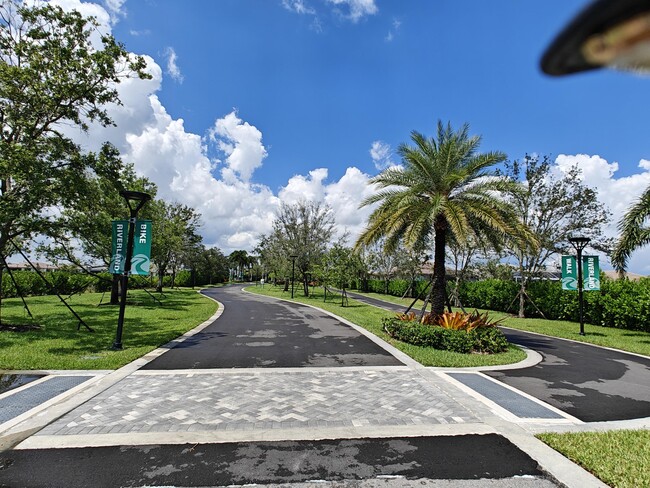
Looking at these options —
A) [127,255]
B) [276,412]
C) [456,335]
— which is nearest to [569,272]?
[456,335]

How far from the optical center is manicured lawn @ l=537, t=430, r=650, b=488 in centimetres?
402

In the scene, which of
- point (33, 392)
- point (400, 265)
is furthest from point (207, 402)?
point (400, 265)

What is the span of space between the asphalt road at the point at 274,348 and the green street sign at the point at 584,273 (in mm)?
9295

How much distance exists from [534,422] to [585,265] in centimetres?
1274

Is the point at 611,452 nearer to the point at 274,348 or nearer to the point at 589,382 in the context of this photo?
the point at 589,382

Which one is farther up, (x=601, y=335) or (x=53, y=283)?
(x=53, y=283)

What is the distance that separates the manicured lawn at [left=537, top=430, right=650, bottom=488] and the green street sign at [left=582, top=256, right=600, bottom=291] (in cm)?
1214

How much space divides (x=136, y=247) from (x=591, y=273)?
17.0 metres

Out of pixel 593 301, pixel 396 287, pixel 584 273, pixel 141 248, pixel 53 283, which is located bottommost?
pixel 53 283

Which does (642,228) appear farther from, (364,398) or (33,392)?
(33,392)

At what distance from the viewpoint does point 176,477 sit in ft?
13.2

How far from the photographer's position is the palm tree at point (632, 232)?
13680 millimetres

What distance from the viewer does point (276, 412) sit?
229 inches

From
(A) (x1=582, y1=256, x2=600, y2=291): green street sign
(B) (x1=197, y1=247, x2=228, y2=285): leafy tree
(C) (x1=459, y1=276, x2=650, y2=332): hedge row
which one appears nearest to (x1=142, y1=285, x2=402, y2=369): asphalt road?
(A) (x1=582, y1=256, x2=600, y2=291): green street sign
